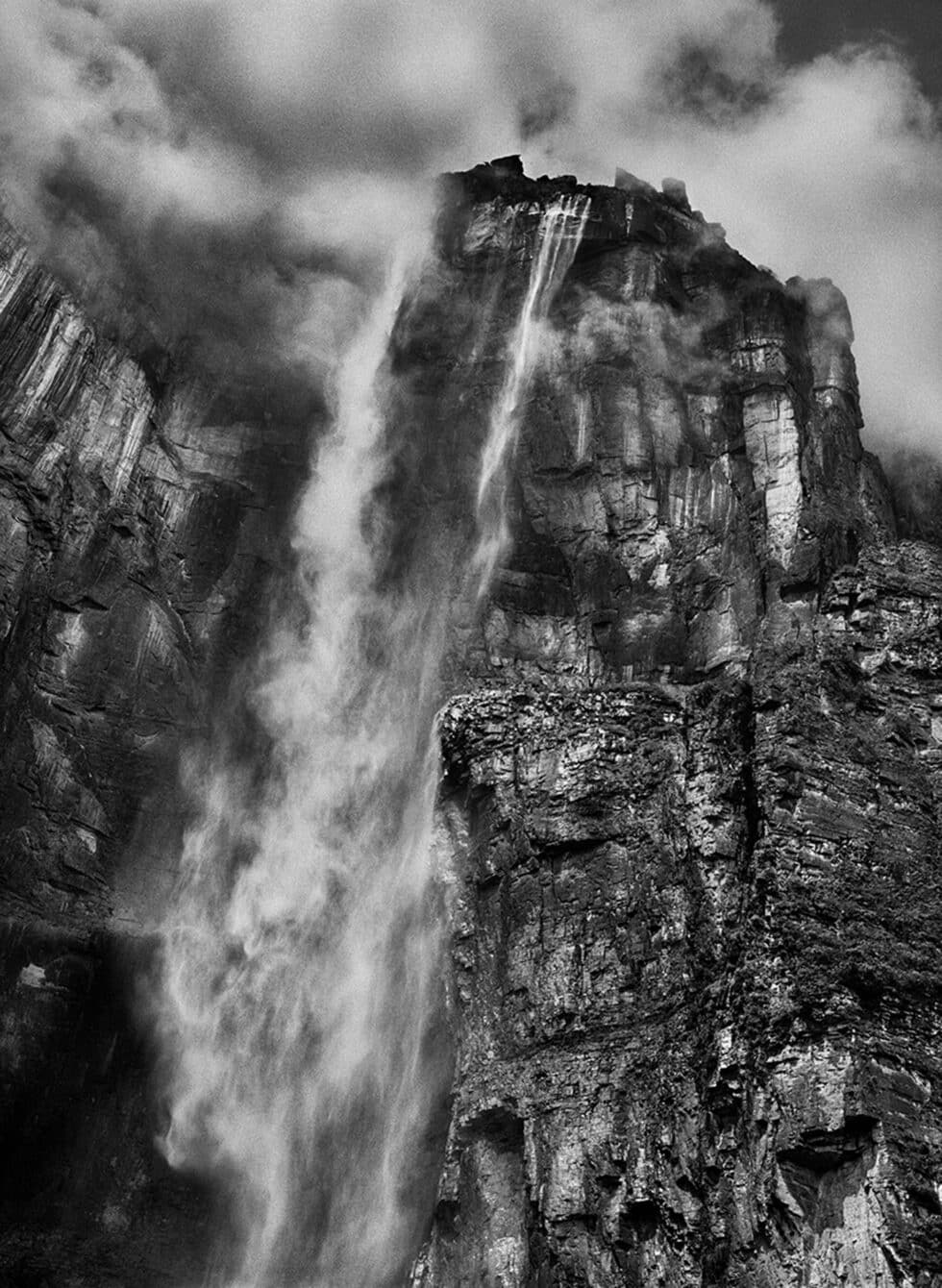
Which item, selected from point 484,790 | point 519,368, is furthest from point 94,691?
point 519,368

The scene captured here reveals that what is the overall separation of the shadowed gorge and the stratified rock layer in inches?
4.4

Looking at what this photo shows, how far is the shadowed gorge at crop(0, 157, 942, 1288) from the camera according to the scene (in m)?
32.8

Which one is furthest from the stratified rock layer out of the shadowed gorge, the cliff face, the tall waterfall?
the cliff face

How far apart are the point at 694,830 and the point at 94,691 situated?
73.2 ft

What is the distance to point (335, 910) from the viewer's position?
47.7 metres

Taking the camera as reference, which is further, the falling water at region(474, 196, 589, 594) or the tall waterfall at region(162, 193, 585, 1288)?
the falling water at region(474, 196, 589, 594)

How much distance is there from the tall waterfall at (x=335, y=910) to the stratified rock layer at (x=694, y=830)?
2877 millimetres

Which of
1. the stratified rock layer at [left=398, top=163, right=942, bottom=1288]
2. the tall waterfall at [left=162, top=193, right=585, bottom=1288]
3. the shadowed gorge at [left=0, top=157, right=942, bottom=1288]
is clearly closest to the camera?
the stratified rock layer at [left=398, top=163, right=942, bottom=1288]

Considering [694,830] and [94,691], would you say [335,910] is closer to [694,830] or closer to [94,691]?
[94,691]

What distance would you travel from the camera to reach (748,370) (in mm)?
57875

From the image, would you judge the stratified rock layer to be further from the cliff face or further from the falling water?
the cliff face

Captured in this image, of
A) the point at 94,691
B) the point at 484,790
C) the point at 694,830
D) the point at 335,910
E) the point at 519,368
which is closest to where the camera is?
the point at 694,830

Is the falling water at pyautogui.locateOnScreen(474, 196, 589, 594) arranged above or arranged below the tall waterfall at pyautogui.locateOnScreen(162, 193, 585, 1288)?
above

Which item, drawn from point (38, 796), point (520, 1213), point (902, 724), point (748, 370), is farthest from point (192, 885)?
point (748, 370)
